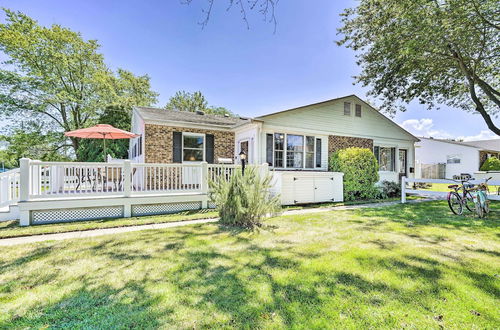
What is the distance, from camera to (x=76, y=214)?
6.07 meters

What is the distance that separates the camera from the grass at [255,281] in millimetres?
2143

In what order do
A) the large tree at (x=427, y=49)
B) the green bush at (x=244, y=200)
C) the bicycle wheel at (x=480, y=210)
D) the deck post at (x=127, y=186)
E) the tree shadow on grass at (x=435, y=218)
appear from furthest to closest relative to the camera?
the large tree at (x=427, y=49), the deck post at (x=127, y=186), the bicycle wheel at (x=480, y=210), the tree shadow on grass at (x=435, y=218), the green bush at (x=244, y=200)

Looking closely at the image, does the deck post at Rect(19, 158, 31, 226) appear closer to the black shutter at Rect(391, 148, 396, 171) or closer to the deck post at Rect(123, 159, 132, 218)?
the deck post at Rect(123, 159, 132, 218)

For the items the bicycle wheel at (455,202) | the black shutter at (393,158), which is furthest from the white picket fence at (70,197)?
the black shutter at (393,158)

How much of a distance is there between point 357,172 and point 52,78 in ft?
80.5

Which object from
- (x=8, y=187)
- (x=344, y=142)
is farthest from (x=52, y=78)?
(x=344, y=142)

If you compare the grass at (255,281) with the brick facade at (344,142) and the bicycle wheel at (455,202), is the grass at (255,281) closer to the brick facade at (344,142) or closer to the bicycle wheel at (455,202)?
the bicycle wheel at (455,202)

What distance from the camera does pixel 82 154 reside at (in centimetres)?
1880

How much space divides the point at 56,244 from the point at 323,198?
27.0 ft

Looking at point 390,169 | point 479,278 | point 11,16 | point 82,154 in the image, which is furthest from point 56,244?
point 11,16

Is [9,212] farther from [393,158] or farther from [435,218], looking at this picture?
[393,158]

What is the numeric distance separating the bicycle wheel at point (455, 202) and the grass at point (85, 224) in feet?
23.5

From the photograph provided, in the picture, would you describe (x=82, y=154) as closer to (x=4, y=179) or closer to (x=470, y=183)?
(x=4, y=179)

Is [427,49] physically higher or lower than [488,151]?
higher
